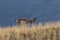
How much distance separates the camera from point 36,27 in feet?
36.2

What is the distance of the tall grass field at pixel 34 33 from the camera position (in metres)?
10.6

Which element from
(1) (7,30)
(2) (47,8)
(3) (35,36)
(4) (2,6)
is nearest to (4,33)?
(1) (7,30)

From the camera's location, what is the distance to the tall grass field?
1056 cm

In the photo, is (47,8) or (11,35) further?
(47,8)

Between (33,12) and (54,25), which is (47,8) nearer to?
(33,12)

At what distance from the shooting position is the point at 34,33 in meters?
10.7

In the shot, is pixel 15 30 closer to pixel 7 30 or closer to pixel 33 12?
pixel 7 30

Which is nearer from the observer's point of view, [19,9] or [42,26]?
[42,26]

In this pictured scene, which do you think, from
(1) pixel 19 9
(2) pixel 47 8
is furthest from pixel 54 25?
(1) pixel 19 9

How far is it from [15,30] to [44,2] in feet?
58.9

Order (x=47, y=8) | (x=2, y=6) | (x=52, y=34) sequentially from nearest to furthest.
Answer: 1. (x=52, y=34)
2. (x=47, y=8)
3. (x=2, y=6)

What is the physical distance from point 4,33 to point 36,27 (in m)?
1.07

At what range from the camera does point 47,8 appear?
2792 centimetres

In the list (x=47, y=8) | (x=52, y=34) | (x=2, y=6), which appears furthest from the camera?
(x=2, y=6)
